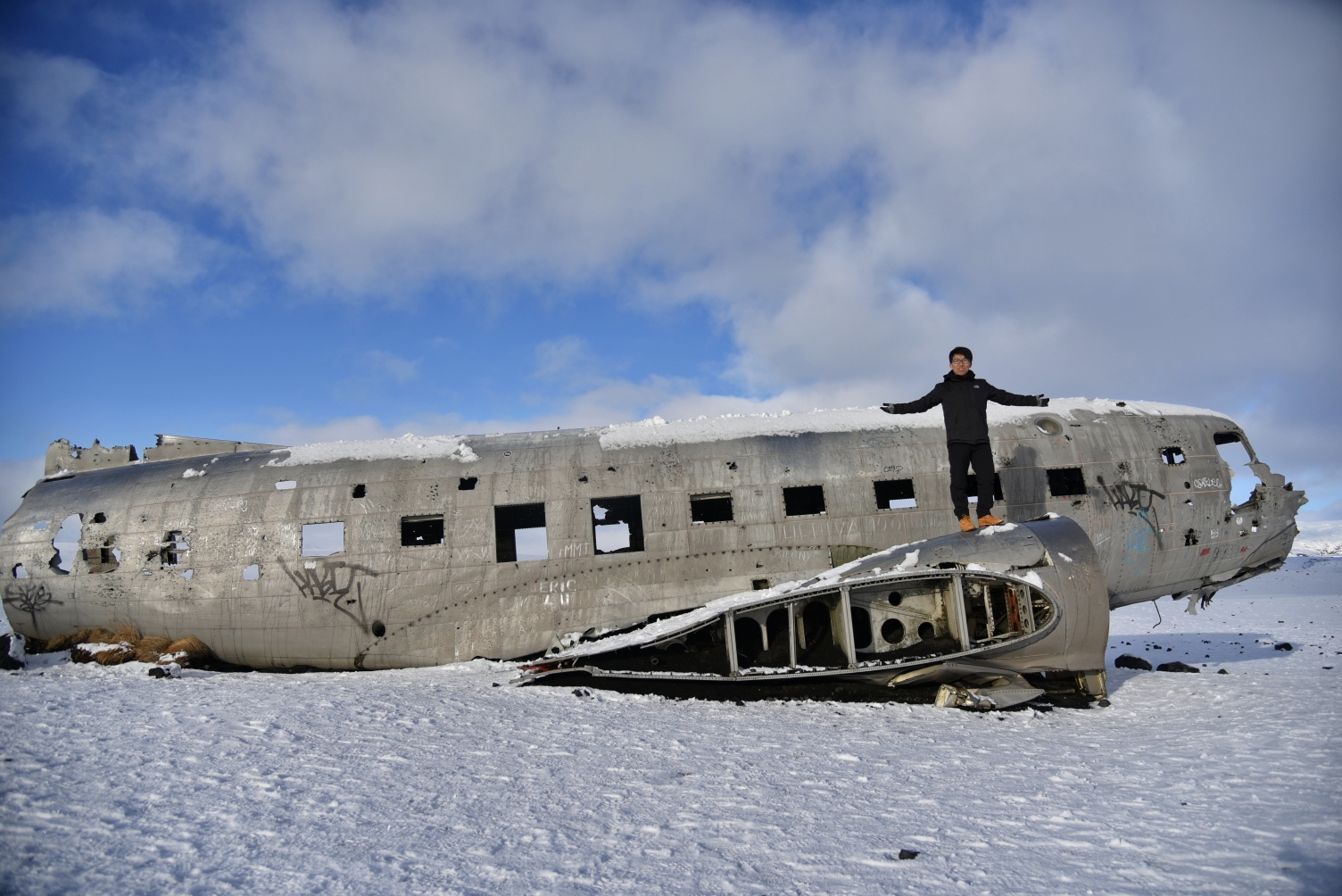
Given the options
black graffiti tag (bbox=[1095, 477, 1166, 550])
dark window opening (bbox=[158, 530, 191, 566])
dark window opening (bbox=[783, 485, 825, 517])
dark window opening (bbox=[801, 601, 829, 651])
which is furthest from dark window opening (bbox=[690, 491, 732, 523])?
dark window opening (bbox=[158, 530, 191, 566])

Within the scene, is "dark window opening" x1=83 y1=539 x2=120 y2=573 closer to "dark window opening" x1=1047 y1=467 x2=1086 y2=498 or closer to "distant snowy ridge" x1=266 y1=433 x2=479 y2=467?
"distant snowy ridge" x1=266 y1=433 x2=479 y2=467

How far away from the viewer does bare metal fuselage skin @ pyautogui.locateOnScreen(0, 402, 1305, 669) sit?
1194 centimetres

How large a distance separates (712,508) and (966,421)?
192 inches

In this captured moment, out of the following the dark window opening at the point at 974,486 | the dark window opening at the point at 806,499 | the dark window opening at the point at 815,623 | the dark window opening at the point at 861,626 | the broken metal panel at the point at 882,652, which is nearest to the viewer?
the broken metal panel at the point at 882,652

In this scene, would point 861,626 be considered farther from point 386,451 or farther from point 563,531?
point 386,451

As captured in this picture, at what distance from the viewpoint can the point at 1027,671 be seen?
9.19 m

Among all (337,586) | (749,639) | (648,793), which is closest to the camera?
(648,793)

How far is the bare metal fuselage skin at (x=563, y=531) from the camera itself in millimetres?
11938

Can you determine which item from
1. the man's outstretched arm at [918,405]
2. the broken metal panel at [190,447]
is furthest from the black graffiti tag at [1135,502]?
the broken metal panel at [190,447]

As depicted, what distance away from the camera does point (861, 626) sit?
10.5 metres

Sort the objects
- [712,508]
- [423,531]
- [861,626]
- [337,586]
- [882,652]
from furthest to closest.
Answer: [423,531] → [712,508] → [337,586] → [861,626] → [882,652]

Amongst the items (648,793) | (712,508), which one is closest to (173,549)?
(712,508)

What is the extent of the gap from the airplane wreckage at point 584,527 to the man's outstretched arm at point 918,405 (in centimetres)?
193

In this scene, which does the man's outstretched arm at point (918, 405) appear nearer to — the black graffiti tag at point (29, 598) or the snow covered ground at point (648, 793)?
the snow covered ground at point (648, 793)
